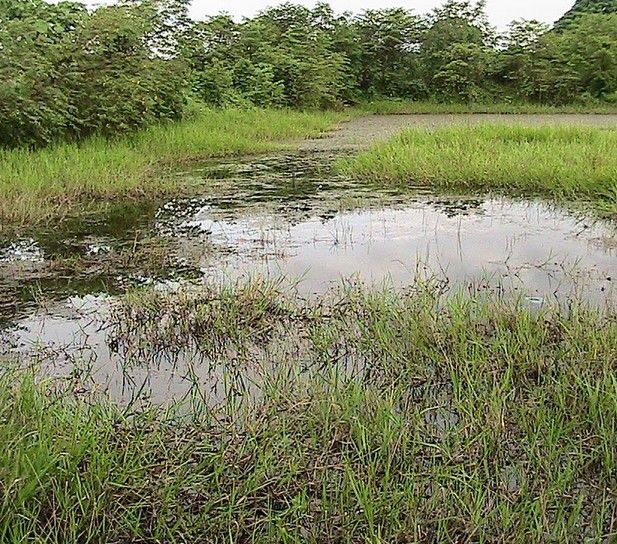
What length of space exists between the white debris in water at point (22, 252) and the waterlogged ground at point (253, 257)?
0.04 feet

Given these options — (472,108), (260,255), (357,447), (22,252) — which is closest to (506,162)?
(260,255)

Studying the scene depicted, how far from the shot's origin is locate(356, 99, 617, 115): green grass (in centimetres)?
1850

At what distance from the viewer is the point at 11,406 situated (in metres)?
2.13

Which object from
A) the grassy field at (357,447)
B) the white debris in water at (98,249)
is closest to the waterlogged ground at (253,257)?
the white debris in water at (98,249)

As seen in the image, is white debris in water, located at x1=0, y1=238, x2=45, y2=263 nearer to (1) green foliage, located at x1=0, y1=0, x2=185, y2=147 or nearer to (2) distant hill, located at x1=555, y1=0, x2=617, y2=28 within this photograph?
(1) green foliage, located at x1=0, y1=0, x2=185, y2=147

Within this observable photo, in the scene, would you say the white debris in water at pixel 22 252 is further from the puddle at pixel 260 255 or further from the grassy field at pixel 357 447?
the grassy field at pixel 357 447

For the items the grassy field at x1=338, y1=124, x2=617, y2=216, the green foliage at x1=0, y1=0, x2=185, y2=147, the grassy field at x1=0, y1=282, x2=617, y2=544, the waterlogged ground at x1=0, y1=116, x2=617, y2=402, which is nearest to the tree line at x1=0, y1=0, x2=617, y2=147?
the green foliage at x1=0, y1=0, x2=185, y2=147

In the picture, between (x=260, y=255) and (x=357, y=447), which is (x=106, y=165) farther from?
(x=357, y=447)

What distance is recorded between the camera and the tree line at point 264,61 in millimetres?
7781

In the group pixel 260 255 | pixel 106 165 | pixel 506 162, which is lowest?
pixel 260 255

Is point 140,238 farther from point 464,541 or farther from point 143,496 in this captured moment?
point 464,541

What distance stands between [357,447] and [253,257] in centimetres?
262

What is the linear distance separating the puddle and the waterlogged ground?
10 millimetres

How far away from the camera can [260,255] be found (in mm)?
4609
